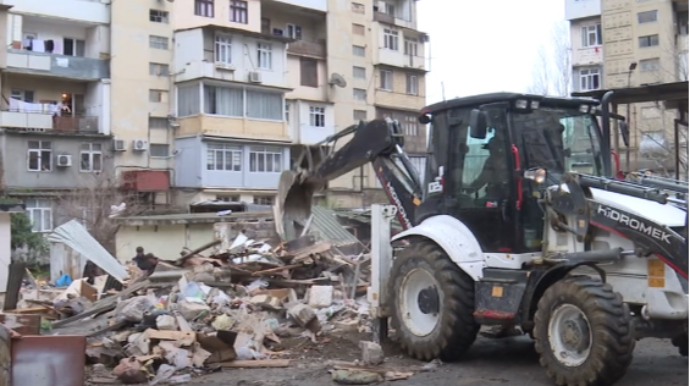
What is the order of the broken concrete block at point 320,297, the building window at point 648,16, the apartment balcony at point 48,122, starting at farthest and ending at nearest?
the apartment balcony at point 48,122, the building window at point 648,16, the broken concrete block at point 320,297

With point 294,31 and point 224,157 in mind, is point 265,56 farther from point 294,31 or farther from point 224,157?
point 224,157

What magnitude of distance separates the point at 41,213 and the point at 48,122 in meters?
3.81

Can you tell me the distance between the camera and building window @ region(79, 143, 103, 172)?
113ft

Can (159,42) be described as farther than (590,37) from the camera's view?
No

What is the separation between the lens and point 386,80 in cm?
4691

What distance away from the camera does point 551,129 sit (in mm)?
8875

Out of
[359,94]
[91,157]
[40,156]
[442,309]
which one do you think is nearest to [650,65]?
[359,94]

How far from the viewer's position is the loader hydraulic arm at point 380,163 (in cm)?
1091

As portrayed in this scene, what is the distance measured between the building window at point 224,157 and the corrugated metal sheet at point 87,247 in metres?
15.2

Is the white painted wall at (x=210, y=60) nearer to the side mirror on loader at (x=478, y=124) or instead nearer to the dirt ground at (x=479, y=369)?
the dirt ground at (x=479, y=369)

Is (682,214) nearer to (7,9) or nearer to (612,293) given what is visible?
(612,293)

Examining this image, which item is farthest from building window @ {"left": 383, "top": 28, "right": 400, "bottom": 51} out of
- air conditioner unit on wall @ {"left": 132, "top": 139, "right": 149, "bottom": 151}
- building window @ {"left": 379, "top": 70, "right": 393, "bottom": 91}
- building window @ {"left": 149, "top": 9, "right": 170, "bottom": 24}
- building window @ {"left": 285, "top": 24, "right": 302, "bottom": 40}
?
air conditioner unit on wall @ {"left": 132, "top": 139, "right": 149, "bottom": 151}

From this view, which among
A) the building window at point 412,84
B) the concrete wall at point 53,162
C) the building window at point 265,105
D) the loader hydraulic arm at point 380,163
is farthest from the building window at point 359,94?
the loader hydraulic arm at point 380,163

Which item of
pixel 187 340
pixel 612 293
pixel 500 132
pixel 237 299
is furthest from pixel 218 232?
pixel 612 293
